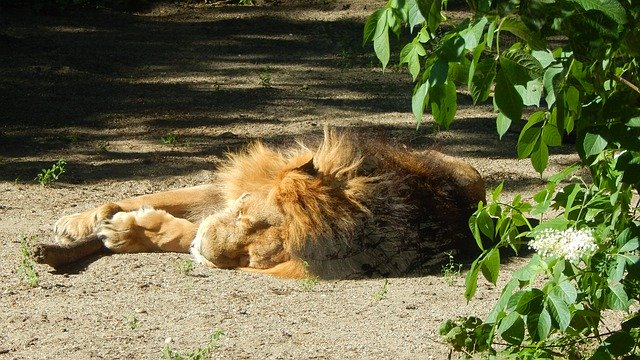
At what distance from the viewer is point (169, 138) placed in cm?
757

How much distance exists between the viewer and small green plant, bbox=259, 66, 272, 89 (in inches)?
353

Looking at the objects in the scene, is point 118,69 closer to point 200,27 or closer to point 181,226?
point 200,27

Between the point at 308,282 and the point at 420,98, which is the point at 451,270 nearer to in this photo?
the point at 308,282

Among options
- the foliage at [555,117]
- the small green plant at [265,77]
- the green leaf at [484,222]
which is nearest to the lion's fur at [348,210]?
the foliage at [555,117]

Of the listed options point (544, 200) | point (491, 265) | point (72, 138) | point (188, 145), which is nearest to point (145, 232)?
point (188, 145)

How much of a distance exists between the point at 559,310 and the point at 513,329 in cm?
19

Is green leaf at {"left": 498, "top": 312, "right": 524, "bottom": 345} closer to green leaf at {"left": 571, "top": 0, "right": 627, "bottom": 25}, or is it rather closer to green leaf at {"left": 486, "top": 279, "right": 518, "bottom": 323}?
green leaf at {"left": 486, "top": 279, "right": 518, "bottom": 323}

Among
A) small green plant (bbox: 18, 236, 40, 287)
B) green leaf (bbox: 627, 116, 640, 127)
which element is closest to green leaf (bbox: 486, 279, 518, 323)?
green leaf (bbox: 627, 116, 640, 127)

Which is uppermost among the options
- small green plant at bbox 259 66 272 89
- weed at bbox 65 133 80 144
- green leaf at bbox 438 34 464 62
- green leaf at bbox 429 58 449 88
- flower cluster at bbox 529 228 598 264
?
green leaf at bbox 438 34 464 62

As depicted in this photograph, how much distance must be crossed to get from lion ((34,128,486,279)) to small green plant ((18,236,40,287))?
9cm

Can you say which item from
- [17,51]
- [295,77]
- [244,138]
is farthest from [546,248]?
[17,51]

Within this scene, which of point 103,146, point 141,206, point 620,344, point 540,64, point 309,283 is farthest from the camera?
point 103,146

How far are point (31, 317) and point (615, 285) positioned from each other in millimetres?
2520

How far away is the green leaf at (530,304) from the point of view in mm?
2648
